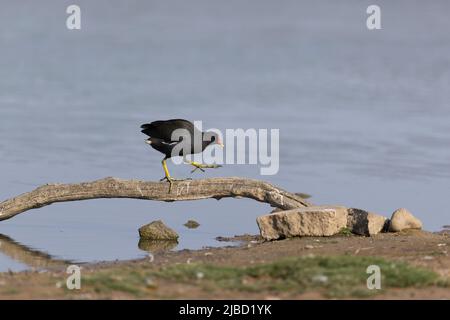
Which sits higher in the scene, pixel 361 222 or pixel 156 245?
pixel 361 222

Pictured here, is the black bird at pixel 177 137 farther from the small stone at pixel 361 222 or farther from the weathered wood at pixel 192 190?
the small stone at pixel 361 222

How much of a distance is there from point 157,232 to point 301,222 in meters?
5.51

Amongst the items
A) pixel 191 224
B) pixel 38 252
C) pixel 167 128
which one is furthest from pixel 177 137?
pixel 191 224

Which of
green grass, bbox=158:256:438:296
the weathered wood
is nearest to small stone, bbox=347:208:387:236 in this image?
the weathered wood

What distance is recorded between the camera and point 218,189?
75.3ft

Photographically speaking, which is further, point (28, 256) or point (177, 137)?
→ point (177, 137)

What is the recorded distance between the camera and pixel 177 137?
2108 centimetres

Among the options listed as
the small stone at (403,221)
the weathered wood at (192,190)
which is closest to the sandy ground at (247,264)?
the small stone at (403,221)

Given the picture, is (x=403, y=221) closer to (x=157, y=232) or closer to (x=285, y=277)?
(x=157, y=232)

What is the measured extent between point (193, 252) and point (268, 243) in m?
2.14

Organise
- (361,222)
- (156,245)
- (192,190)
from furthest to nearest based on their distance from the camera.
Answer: (192,190) → (156,245) → (361,222)

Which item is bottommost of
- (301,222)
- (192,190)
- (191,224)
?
(301,222)

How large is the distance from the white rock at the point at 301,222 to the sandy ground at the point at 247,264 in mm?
361
